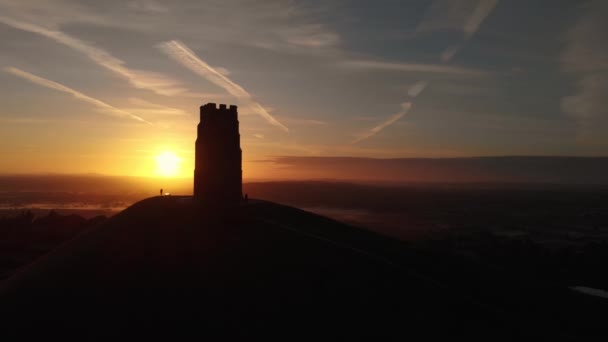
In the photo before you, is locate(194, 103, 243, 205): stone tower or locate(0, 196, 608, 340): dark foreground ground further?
locate(194, 103, 243, 205): stone tower

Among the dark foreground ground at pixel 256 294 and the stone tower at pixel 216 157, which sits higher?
the stone tower at pixel 216 157

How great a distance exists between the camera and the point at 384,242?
99.5 ft

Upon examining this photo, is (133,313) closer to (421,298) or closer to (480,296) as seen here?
(421,298)

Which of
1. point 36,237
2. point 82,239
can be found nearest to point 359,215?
point 36,237

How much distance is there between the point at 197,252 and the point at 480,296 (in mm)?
13657

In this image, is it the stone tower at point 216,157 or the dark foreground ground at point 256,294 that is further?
the stone tower at point 216,157

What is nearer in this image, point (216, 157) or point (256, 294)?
point (256, 294)

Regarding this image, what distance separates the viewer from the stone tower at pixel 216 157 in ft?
101

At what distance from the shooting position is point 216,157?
3089 centimetres

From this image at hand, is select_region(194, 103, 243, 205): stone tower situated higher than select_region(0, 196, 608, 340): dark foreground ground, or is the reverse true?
select_region(194, 103, 243, 205): stone tower

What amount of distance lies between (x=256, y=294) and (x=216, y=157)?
48.1 feet

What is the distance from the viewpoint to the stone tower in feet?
101

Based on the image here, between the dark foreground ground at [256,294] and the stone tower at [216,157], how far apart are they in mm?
4921

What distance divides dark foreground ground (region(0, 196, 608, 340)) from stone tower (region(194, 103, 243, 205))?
4921 millimetres
